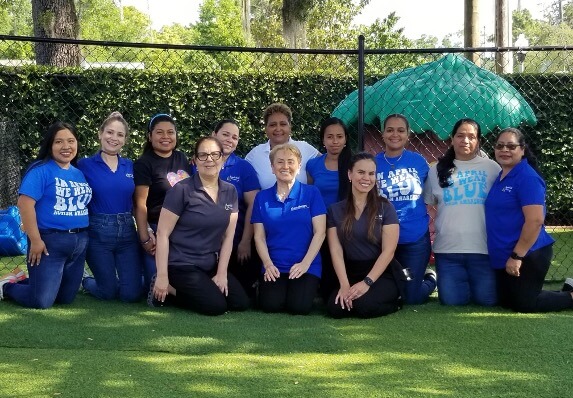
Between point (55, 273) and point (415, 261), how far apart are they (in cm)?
276

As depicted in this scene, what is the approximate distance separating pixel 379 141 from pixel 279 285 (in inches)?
120

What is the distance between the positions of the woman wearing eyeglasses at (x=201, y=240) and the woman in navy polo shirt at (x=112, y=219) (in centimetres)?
38

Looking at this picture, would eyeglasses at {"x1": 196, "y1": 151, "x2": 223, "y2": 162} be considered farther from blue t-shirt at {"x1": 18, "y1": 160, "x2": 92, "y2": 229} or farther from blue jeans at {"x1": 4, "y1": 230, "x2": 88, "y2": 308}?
blue jeans at {"x1": 4, "y1": 230, "x2": 88, "y2": 308}

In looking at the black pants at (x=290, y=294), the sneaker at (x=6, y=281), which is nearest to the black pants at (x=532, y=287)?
the black pants at (x=290, y=294)

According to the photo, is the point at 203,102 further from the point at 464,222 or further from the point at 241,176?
the point at 464,222

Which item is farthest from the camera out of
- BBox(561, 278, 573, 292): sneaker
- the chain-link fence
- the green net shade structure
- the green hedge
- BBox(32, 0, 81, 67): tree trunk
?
BBox(32, 0, 81, 67): tree trunk

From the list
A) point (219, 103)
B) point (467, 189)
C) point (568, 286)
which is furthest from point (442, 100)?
point (219, 103)

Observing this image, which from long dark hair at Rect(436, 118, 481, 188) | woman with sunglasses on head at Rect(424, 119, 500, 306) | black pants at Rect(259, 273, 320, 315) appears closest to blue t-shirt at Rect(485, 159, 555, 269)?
woman with sunglasses on head at Rect(424, 119, 500, 306)

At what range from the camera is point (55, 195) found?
5391 millimetres

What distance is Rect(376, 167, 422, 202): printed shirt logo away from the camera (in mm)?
5676

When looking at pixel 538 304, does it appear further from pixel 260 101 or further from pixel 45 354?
pixel 260 101

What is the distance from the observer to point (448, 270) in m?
5.72

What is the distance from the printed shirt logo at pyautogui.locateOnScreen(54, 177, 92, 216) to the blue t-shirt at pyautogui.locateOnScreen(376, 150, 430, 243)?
225 centimetres

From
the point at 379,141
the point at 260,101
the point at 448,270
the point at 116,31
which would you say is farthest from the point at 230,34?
the point at 448,270
